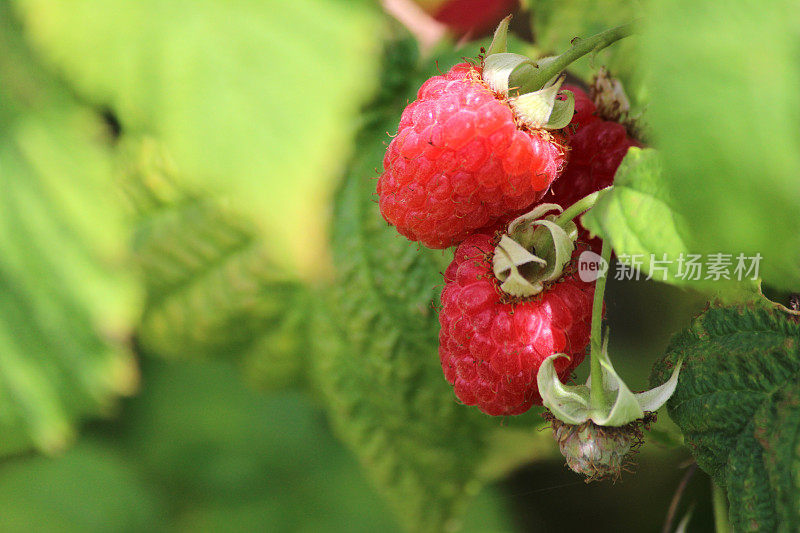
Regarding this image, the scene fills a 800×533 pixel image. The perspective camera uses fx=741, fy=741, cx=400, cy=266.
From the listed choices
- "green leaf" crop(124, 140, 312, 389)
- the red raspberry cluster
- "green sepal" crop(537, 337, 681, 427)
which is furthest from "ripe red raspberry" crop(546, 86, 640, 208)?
"green leaf" crop(124, 140, 312, 389)

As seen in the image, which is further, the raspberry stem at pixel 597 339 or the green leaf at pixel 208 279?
the green leaf at pixel 208 279

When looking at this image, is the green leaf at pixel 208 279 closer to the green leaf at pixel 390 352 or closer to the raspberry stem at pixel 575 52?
the green leaf at pixel 390 352

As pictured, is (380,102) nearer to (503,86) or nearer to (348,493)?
(503,86)

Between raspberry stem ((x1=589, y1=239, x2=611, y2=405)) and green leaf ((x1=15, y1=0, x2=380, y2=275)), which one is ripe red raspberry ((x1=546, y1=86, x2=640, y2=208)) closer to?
raspberry stem ((x1=589, y1=239, x2=611, y2=405))

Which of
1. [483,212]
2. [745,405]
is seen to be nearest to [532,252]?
[483,212]

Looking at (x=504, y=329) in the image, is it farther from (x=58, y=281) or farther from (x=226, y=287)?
(x=58, y=281)

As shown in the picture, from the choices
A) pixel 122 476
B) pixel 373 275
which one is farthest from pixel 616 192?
pixel 122 476

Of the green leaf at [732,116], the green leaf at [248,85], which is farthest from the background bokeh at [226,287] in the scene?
the green leaf at [732,116]
